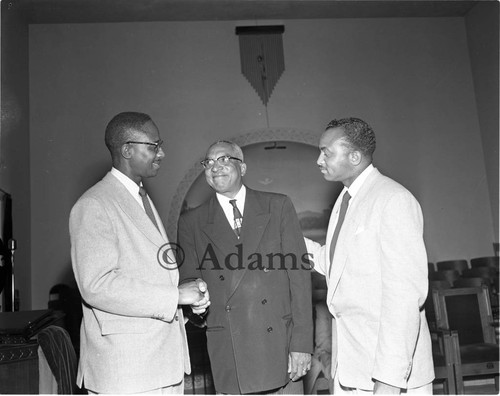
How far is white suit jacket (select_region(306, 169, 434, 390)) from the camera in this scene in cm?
192

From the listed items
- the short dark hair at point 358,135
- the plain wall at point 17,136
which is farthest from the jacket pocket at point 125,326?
the plain wall at point 17,136

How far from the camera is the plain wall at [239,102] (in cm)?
822

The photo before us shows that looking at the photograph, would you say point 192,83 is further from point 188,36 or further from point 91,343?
point 91,343

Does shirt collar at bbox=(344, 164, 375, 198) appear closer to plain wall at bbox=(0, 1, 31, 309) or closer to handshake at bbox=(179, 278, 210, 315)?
handshake at bbox=(179, 278, 210, 315)

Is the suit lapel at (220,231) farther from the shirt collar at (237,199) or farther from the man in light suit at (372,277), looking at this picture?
the man in light suit at (372,277)

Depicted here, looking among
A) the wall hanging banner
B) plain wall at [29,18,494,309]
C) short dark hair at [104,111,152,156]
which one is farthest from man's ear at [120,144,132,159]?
the wall hanging banner

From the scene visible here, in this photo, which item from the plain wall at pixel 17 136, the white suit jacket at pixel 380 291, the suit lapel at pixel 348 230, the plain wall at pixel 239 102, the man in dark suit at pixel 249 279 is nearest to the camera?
the white suit jacket at pixel 380 291

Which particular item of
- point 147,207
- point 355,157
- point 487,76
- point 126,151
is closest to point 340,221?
point 355,157

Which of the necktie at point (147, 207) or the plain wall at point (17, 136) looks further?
the plain wall at point (17, 136)

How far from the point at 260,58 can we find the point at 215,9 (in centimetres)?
103

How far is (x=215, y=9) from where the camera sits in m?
8.41

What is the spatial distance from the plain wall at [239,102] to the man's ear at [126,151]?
6007 mm

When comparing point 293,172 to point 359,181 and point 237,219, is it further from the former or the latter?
point 359,181

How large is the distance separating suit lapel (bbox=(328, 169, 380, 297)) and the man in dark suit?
0.31 meters
